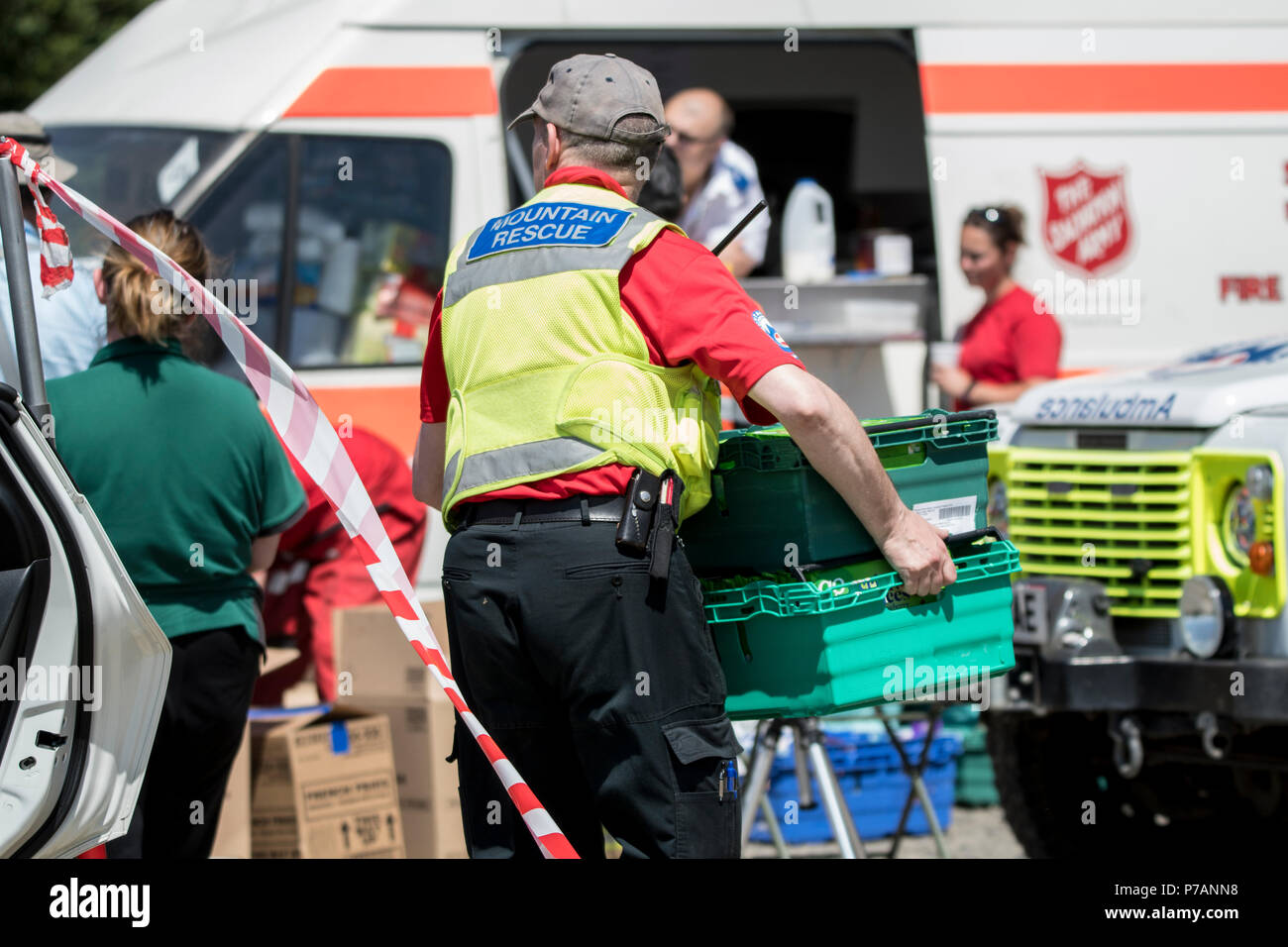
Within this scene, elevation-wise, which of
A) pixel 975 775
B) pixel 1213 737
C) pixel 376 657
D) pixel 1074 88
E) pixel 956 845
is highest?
pixel 1074 88

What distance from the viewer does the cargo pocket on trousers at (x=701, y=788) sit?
2.72 metres

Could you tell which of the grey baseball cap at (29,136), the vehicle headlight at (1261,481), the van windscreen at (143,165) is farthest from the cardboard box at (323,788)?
the vehicle headlight at (1261,481)

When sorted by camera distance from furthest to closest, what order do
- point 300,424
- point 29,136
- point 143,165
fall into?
point 143,165
point 29,136
point 300,424

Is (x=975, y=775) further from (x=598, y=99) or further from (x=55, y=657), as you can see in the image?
(x=55, y=657)

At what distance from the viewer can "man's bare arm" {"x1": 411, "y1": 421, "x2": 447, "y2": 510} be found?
3.20 meters

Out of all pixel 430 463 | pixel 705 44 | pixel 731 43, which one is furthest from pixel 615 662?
pixel 705 44

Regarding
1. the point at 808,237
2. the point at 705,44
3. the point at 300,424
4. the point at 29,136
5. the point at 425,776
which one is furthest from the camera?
the point at 808,237

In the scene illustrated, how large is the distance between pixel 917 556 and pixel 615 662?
2.03 ft

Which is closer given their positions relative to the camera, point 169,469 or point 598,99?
point 598,99

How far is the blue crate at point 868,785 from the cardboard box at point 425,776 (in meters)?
1.57

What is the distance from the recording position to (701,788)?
2.74 meters
